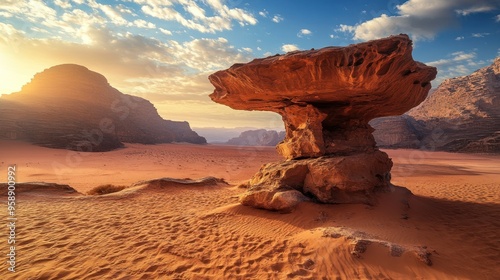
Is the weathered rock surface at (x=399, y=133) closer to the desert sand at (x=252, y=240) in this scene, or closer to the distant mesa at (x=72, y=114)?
the desert sand at (x=252, y=240)

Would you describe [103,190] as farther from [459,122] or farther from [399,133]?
[459,122]

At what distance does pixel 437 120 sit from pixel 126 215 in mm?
67221

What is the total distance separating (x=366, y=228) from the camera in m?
5.58

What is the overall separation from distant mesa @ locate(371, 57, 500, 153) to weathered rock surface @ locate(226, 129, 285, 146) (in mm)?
40924

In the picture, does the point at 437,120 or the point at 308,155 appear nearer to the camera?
the point at 308,155

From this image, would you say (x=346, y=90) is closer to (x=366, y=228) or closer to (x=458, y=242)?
(x=366, y=228)

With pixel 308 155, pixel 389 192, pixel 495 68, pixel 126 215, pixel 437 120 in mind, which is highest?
pixel 495 68

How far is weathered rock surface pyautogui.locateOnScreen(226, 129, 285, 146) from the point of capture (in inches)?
3714

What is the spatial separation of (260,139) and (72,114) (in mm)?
77186

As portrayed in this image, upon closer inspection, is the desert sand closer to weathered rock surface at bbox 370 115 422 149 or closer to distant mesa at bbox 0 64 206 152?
distant mesa at bbox 0 64 206 152

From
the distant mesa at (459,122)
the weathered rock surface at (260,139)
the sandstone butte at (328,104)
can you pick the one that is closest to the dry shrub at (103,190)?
the sandstone butte at (328,104)

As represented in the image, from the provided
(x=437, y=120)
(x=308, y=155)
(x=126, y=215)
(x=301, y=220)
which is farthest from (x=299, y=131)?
(x=437, y=120)

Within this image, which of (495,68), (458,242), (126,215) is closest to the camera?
(458,242)

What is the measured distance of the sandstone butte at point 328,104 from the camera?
5536 millimetres
